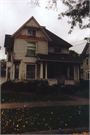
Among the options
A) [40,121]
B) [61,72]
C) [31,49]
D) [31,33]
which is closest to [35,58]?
[31,49]

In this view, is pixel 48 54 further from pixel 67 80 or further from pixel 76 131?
pixel 76 131

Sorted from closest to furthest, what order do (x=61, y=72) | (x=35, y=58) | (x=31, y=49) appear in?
1. (x=35, y=58)
2. (x=31, y=49)
3. (x=61, y=72)

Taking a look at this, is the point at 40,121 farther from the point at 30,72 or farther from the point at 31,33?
the point at 31,33

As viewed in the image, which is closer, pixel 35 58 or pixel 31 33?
pixel 35 58

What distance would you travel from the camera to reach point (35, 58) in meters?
15.6

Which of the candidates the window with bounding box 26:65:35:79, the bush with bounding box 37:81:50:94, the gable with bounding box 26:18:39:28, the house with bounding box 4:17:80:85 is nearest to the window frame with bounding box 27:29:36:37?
the house with bounding box 4:17:80:85

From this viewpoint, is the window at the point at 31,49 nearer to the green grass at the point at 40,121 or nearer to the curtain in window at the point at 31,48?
the curtain in window at the point at 31,48

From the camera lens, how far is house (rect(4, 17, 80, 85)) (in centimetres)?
1505

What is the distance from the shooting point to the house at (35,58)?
49.4ft

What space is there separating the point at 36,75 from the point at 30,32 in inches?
210

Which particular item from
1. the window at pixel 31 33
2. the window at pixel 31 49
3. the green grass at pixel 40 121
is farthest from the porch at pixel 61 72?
the green grass at pixel 40 121

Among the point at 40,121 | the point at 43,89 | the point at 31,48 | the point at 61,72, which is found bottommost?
the point at 40,121

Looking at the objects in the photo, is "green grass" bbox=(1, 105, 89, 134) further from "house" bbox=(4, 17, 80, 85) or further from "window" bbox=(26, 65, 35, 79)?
"window" bbox=(26, 65, 35, 79)

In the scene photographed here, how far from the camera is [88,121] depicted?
18.9ft
